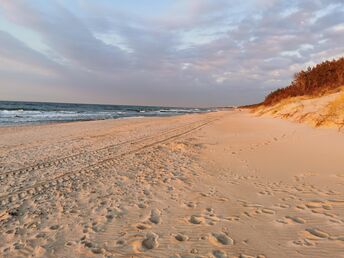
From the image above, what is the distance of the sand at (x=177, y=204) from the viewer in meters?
3.36

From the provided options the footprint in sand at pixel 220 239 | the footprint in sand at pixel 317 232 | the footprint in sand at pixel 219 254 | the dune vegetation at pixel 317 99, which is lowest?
the footprint in sand at pixel 219 254

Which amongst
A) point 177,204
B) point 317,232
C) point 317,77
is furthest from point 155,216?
point 317,77

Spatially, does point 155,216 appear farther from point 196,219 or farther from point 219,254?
point 219,254

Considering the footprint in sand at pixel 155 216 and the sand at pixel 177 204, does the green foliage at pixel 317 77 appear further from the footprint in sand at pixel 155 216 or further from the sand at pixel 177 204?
the footprint in sand at pixel 155 216

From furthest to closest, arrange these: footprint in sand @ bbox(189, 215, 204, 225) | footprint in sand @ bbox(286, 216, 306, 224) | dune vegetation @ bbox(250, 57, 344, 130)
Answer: dune vegetation @ bbox(250, 57, 344, 130), footprint in sand @ bbox(189, 215, 204, 225), footprint in sand @ bbox(286, 216, 306, 224)

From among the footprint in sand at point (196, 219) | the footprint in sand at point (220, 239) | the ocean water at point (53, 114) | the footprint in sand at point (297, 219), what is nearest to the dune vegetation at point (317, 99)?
the footprint in sand at point (297, 219)

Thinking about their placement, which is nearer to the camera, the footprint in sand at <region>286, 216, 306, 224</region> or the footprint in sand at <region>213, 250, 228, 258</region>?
the footprint in sand at <region>213, 250, 228, 258</region>

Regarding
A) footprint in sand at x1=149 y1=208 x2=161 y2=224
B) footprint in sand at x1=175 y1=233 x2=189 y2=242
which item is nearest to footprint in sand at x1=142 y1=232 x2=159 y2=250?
footprint in sand at x1=175 y1=233 x2=189 y2=242

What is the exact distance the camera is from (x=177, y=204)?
15.6 feet

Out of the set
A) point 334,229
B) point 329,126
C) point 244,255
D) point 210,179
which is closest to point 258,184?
point 210,179

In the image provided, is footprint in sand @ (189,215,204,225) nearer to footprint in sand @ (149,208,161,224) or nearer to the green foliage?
footprint in sand @ (149,208,161,224)

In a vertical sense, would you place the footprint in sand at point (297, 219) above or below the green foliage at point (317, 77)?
below

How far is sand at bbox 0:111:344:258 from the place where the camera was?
336 centimetres

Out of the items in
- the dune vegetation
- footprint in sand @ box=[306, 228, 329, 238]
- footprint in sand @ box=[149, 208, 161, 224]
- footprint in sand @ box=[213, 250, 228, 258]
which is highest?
the dune vegetation
